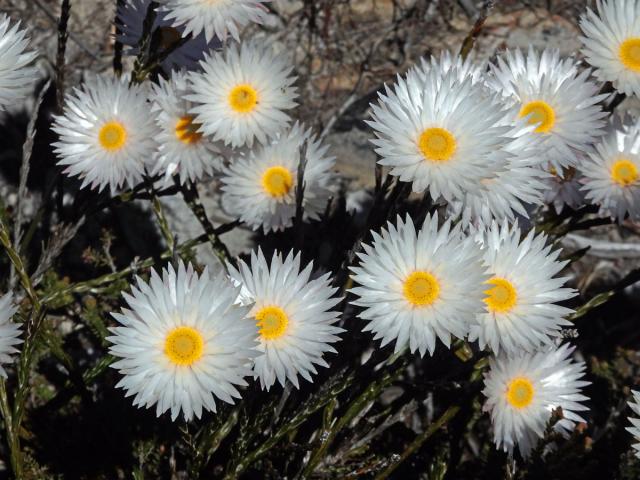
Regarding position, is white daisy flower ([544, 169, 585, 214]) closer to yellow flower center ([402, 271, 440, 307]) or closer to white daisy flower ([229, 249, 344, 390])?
yellow flower center ([402, 271, 440, 307])

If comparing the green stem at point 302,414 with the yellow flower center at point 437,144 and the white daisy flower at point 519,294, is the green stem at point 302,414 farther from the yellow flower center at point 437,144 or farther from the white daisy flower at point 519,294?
the yellow flower center at point 437,144

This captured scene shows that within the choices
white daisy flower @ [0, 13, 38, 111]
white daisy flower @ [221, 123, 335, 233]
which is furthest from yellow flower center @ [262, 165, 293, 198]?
white daisy flower @ [0, 13, 38, 111]

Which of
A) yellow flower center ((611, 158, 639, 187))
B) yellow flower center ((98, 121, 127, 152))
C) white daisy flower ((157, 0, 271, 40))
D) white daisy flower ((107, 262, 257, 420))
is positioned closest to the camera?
white daisy flower ((107, 262, 257, 420))

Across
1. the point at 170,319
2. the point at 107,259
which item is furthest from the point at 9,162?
the point at 170,319

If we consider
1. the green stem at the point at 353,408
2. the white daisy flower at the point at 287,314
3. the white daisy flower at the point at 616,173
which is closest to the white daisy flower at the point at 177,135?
the white daisy flower at the point at 287,314

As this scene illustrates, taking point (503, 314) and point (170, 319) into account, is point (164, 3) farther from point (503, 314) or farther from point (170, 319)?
point (503, 314)
